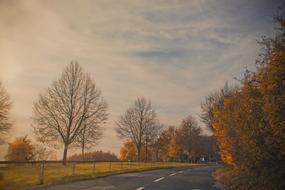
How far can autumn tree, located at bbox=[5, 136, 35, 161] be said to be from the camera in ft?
135

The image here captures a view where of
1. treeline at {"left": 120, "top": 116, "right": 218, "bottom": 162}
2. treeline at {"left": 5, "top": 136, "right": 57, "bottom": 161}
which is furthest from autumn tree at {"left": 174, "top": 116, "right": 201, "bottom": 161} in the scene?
treeline at {"left": 5, "top": 136, "right": 57, "bottom": 161}

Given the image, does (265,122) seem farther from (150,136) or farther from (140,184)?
(150,136)

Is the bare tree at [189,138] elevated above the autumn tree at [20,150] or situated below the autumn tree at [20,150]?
above

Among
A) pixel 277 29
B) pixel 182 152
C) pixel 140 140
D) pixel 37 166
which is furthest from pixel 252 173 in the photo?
pixel 182 152

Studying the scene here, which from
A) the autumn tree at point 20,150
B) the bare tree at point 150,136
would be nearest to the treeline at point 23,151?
the autumn tree at point 20,150

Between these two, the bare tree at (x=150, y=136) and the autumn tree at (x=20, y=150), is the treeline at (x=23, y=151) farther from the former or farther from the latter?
the bare tree at (x=150, y=136)

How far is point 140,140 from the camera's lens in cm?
5916

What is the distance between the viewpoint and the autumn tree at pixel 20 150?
4126 cm

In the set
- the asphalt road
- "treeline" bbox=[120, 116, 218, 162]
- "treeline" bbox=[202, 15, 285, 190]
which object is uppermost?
"treeline" bbox=[120, 116, 218, 162]

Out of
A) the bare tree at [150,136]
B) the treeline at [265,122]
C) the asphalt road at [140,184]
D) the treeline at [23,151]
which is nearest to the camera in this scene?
the treeline at [265,122]

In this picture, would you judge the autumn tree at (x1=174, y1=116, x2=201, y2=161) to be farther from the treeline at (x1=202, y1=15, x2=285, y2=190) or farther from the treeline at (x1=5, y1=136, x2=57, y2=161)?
the treeline at (x1=202, y1=15, x2=285, y2=190)

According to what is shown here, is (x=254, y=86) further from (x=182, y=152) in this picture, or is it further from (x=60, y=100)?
(x=182, y=152)

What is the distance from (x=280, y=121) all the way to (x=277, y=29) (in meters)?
4.02

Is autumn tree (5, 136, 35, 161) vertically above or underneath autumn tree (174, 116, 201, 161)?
underneath
